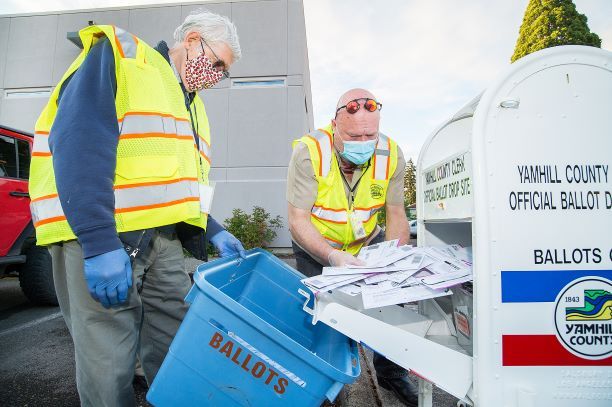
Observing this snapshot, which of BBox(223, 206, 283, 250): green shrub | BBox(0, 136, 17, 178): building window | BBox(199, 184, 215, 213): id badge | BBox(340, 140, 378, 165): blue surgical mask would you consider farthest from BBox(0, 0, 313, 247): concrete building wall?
BBox(199, 184, 215, 213): id badge

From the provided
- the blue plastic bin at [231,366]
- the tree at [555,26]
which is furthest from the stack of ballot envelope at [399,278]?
the tree at [555,26]

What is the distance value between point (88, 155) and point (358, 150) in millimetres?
1440

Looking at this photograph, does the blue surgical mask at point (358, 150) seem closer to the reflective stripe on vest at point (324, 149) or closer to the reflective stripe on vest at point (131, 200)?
the reflective stripe on vest at point (324, 149)

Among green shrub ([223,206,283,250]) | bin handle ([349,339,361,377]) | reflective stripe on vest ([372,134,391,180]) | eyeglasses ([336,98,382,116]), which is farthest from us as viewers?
green shrub ([223,206,283,250])

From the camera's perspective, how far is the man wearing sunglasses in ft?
7.06

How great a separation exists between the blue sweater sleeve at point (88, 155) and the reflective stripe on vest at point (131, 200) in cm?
11

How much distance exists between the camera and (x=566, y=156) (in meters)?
1.18

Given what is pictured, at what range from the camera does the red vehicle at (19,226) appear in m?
3.67

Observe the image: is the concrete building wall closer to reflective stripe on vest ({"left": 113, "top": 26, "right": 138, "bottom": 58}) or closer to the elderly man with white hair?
the elderly man with white hair

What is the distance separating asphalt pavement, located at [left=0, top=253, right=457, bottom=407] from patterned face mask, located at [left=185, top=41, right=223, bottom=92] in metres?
1.95

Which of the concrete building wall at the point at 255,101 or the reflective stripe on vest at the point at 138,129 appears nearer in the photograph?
the reflective stripe on vest at the point at 138,129

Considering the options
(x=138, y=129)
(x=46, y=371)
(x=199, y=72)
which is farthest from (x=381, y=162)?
(x=46, y=371)

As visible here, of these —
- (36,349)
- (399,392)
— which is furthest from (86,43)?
(36,349)

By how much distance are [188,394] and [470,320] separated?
3.55 feet
